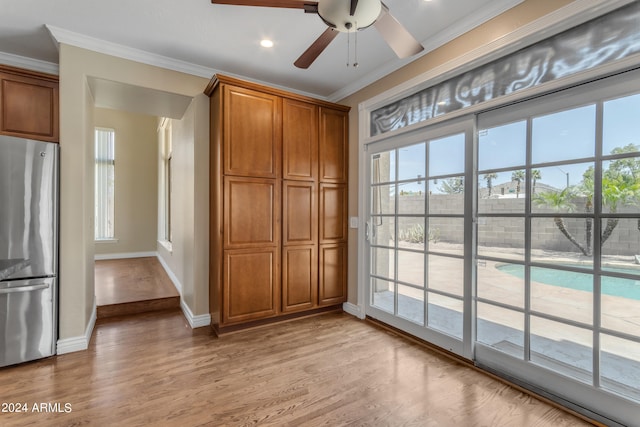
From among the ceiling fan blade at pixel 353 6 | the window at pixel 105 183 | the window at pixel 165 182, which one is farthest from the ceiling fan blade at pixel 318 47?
the window at pixel 105 183

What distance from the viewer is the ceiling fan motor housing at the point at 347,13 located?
1.45m

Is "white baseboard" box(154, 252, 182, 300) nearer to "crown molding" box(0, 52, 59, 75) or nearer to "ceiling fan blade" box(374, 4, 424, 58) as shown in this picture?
"crown molding" box(0, 52, 59, 75)

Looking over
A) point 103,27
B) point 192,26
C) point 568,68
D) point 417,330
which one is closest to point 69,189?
Result: point 103,27

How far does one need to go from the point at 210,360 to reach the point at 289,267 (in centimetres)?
122

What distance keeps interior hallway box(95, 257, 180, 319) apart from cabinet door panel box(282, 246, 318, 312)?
64.9 inches

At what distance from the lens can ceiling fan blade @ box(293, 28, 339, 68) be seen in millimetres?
1775

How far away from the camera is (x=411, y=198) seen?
9.84 ft

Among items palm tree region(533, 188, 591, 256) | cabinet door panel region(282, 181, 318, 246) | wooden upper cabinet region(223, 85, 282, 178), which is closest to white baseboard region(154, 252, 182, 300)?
cabinet door panel region(282, 181, 318, 246)

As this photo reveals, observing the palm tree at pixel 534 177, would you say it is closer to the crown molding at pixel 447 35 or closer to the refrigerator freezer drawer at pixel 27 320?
the crown molding at pixel 447 35

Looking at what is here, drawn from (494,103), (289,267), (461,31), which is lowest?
(289,267)

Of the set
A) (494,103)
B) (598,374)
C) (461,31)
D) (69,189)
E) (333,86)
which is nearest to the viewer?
(598,374)

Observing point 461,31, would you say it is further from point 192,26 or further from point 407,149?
point 192,26

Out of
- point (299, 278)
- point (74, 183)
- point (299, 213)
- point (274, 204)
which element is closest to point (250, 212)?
point (274, 204)

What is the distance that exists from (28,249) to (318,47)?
2.79m
